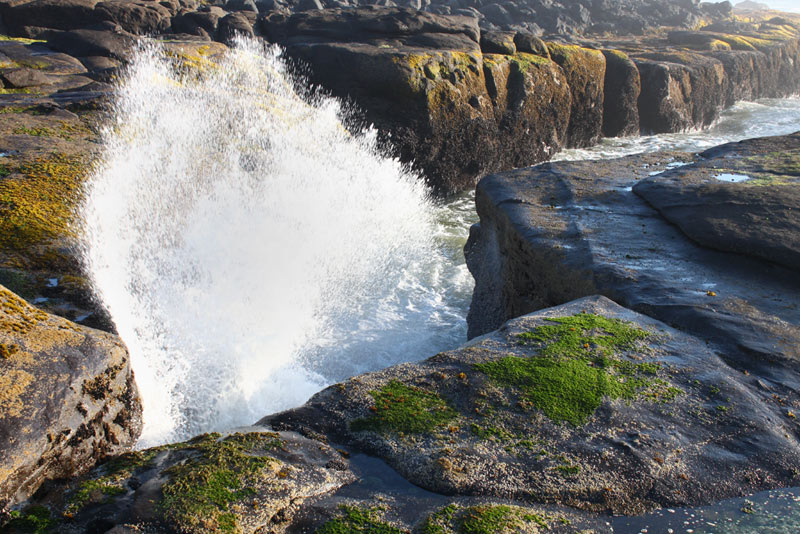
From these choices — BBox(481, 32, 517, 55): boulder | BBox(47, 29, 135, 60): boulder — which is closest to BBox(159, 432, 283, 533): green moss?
BBox(47, 29, 135, 60): boulder

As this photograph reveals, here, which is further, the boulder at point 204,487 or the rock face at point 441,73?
the rock face at point 441,73

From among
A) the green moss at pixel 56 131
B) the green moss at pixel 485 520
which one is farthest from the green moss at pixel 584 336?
the green moss at pixel 56 131

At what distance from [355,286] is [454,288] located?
4.94 feet

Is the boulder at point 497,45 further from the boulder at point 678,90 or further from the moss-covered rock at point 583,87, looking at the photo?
the boulder at point 678,90

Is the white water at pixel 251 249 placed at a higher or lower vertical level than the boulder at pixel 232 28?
lower

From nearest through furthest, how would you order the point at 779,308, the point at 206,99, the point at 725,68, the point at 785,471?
the point at 785,471 < the point at 779,308 < the point at 206,99 < the point at 725,68

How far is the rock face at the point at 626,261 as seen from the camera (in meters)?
4.59

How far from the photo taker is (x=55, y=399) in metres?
3.21

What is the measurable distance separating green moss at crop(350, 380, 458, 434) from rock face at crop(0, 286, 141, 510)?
1525 millimetres

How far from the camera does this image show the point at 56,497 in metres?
2.88

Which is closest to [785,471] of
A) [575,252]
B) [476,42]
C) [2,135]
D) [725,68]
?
[575,252]

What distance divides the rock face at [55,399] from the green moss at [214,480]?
61 centimetres

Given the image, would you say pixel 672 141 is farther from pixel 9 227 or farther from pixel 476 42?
pixel 9 227

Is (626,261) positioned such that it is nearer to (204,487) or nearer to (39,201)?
(204,487)
